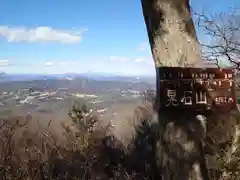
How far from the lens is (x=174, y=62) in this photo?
2666mm

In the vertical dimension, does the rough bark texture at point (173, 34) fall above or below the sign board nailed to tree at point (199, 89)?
above

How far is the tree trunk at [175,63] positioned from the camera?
250cm

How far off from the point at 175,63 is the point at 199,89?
43 centimetres

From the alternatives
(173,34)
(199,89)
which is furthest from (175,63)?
(199,89)

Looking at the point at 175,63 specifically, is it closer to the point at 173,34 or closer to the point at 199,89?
the point at 173,34

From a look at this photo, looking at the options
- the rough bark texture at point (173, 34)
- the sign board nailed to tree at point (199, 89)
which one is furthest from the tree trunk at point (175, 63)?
the sign board nailed to tree at point (199, 89)

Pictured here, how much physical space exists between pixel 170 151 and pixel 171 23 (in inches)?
42.5

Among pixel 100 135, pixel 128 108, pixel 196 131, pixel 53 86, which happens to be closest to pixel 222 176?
pixel 196 131

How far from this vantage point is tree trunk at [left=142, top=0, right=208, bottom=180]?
250cm

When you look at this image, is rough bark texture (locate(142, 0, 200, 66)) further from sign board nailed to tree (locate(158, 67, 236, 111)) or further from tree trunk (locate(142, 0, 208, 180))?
sign board nailed to tree (locate(158, 67, 236, 111))

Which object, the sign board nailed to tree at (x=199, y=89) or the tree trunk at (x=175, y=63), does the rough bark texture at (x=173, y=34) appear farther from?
the sign board nailed to tree at (x=199, y=89)

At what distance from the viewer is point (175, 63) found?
266cm

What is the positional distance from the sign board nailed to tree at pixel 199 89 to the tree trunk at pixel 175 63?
15 centimetres

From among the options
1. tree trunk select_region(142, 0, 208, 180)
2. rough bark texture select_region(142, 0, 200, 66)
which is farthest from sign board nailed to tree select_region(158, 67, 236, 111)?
rough bark texture select_region(142, 0, 200, 66)
